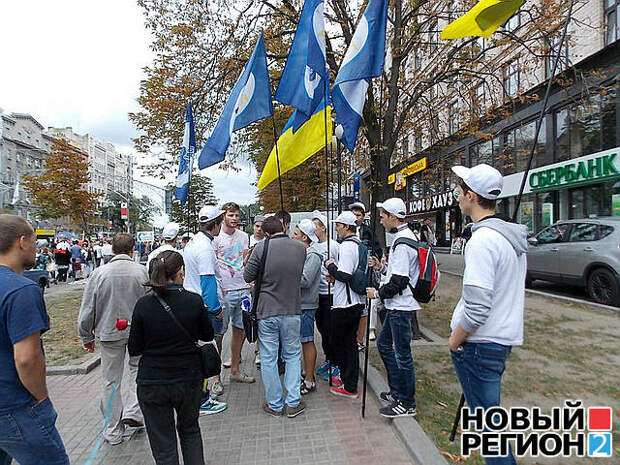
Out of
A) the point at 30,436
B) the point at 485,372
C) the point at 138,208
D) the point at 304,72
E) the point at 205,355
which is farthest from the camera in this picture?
the point at 138,208

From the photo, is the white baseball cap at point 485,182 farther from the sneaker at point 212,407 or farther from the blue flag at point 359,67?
the sneaker at point 212,407

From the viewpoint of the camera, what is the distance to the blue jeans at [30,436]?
2.15 metres

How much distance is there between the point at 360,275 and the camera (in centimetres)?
458

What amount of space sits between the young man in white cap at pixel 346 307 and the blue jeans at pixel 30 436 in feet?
9.62

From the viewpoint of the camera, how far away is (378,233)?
32.6 ft

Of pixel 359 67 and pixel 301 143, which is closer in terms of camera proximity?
pixel 359 67

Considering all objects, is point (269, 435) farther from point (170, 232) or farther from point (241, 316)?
point (170, 232)

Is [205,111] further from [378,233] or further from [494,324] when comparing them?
[494,324]

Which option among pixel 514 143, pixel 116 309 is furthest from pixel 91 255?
pixel 514 143

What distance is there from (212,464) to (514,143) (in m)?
24.4

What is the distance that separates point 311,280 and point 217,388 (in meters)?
1.78

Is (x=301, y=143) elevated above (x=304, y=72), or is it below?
below

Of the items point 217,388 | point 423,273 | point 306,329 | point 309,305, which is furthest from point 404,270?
point 217,388

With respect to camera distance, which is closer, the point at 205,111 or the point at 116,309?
→ the point at 116,309
